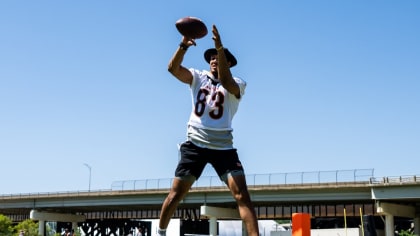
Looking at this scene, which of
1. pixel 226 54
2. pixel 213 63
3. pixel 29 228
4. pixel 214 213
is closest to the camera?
pixel 226 54

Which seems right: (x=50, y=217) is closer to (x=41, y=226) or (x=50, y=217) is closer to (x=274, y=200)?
(x=41, y=226)

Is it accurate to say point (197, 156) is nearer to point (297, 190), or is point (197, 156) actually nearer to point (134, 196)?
point (297, 190)

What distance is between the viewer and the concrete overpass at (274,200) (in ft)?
176

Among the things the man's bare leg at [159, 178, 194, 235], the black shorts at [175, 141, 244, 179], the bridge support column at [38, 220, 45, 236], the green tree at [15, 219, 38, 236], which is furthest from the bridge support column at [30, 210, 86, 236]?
the black shorts at [175, 141, 244, 179]

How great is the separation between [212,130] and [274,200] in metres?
54.3

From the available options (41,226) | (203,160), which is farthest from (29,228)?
(203,160)

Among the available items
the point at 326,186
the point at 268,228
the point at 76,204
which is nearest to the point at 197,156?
the point at 326,186

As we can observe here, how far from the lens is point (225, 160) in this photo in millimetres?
7379

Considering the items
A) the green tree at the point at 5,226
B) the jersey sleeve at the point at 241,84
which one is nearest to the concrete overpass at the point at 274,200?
the green tree at the point at 5,226

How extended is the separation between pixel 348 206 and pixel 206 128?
60.5 m

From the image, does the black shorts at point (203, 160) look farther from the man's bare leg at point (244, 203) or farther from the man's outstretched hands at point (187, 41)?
the man's outstretched hands at point (187, 41)

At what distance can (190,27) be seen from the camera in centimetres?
731

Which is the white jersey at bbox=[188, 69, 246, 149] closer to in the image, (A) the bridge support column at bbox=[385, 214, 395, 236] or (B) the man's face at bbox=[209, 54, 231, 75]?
(B) the man's face at bbox=[209, 54, 231, 75]

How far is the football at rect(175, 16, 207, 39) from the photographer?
288 inches
